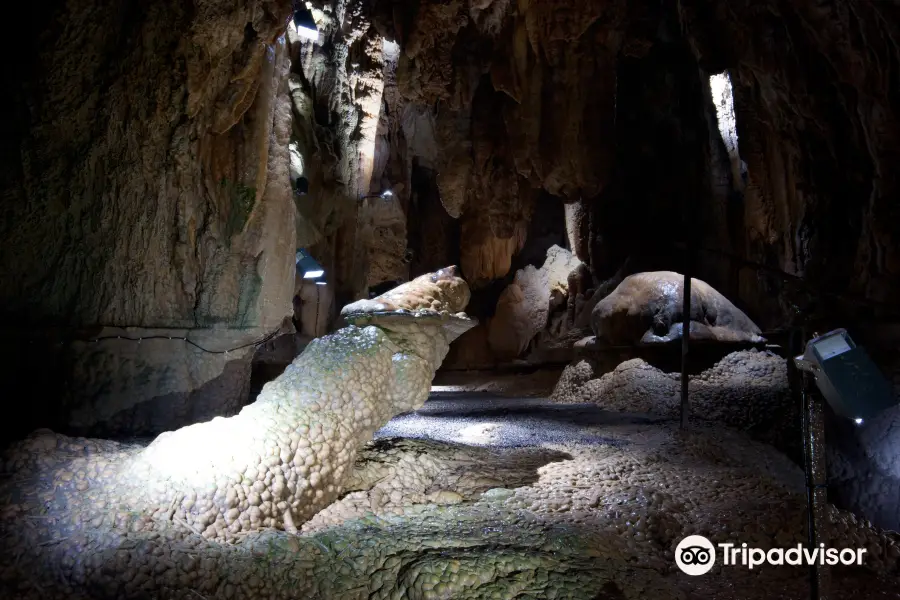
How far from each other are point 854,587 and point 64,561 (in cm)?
330

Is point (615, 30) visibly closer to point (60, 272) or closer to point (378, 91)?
point (378, 91)

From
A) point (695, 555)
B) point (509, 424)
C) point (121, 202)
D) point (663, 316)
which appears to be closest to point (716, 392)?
point (663, 316)

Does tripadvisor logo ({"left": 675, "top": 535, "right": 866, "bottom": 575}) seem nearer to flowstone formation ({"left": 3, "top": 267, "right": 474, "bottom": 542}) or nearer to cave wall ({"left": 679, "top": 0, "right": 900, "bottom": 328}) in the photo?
cave wall ({"left": 679, "top": 0, "right": 900, "bottom": 328})

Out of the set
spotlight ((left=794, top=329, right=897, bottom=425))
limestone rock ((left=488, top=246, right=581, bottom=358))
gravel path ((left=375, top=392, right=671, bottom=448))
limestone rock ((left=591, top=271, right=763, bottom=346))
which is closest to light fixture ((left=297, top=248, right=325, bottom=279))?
gravel path ((left=375, top=392, right=671, bottom=448))

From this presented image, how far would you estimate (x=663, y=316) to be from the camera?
760 centimetres

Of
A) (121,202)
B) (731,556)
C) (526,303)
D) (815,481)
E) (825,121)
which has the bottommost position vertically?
(731,556)

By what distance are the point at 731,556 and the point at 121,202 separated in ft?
13.7

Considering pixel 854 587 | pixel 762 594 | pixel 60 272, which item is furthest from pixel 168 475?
pixel 854 587

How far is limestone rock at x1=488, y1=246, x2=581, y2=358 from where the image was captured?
1423 centimetres

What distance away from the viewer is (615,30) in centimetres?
1002

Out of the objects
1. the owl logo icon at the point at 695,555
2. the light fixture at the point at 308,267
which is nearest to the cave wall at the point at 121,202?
the light fixture at the point at 308,267

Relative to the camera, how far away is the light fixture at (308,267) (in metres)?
8.33

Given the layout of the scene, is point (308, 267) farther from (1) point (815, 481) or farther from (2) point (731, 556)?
(1) point (815, 481)

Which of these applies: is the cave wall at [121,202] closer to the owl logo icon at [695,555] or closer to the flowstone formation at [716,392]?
the owl logo icon at [695,555]
